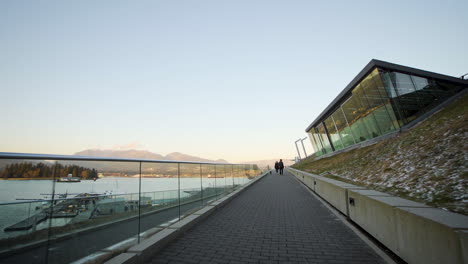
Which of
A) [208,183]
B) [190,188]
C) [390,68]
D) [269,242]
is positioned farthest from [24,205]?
[390,68]

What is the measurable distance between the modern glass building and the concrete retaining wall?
20146mm

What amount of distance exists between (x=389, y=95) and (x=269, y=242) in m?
22.3

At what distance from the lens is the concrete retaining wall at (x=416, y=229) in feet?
7.91

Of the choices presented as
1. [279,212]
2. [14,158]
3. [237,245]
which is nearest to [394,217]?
[237,245]

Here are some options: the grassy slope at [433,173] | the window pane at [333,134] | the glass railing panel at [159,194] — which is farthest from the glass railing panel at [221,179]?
the window pane at [333,134]

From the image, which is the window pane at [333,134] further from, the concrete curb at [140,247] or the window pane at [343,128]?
the concrete curb at [140,247]

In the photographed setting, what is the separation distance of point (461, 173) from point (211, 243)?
24.1ft

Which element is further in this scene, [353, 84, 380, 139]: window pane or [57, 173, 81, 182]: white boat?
[353, 84, 380, 139]: window pane

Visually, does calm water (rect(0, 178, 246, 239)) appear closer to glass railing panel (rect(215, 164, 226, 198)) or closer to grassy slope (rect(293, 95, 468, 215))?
glass railing panel (rect(215, 164, 226, 198))

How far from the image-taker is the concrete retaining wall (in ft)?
7.91

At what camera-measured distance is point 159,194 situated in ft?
17.5

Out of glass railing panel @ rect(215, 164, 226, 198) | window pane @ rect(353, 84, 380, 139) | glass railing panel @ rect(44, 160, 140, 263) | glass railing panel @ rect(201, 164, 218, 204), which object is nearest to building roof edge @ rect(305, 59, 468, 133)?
window pane @ rect(353, 84, 380, 139)

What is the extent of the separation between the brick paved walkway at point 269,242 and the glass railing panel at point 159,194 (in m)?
0.74

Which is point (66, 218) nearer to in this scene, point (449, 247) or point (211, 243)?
point (211, 243)
